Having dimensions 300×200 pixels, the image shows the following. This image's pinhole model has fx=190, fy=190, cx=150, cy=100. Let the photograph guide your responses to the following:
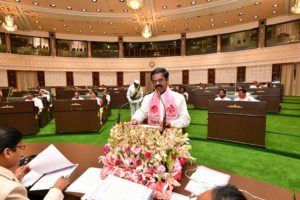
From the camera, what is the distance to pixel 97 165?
1.69 m

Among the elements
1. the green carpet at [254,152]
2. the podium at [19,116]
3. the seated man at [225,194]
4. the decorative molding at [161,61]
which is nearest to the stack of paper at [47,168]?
the seated man at [225,194]

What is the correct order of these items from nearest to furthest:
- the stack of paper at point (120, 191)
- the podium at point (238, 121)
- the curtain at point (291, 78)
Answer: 1. the stack of paper at point (120, 191)
2. the podium at point (238, 121)
3. the curtain at point (291, 78)

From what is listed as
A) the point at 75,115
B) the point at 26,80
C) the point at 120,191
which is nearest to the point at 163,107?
the point at 120,191

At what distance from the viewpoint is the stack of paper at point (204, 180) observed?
4.18 feet

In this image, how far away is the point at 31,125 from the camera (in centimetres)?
557

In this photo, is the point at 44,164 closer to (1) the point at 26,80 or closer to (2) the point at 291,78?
(2) the point at 291,78

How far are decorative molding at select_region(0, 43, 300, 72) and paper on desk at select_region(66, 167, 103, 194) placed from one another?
15862 mm

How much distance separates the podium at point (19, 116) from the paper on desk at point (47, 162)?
4.58 m

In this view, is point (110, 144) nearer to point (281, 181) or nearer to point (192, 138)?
point (281, 181)

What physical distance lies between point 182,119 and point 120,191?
149 cm

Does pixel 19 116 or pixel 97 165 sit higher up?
pixel 97 165

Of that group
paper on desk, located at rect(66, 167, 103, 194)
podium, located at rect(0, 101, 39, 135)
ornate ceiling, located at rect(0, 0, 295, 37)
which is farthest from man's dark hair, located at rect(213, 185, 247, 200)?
ornate ceiling, located at rect(0, 0, 295, 37)

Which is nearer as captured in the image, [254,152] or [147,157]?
[147,157]

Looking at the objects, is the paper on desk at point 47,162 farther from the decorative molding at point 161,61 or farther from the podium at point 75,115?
the decorative molding at point 161,61
